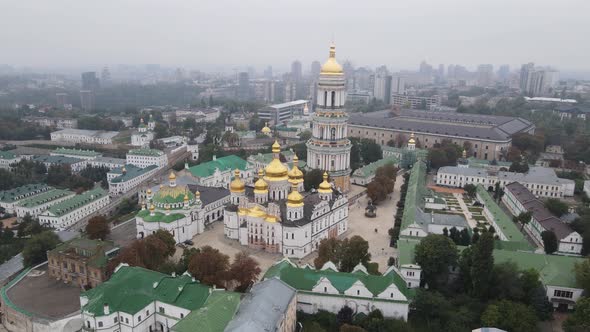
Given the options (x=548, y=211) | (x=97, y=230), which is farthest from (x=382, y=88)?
(x=97, y=230)

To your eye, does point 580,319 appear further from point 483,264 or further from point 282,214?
point 282,214

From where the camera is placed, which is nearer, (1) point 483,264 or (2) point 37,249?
(1) point 483,264

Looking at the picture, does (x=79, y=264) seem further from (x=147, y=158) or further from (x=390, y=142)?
(x=390, y=142)

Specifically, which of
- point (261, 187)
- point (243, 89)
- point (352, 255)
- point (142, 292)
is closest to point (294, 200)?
point (261, 187)

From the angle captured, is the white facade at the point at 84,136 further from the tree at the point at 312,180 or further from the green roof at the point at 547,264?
the green roof at the point at 547,264

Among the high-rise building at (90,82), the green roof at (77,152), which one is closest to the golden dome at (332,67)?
the green roof at (77,152)
